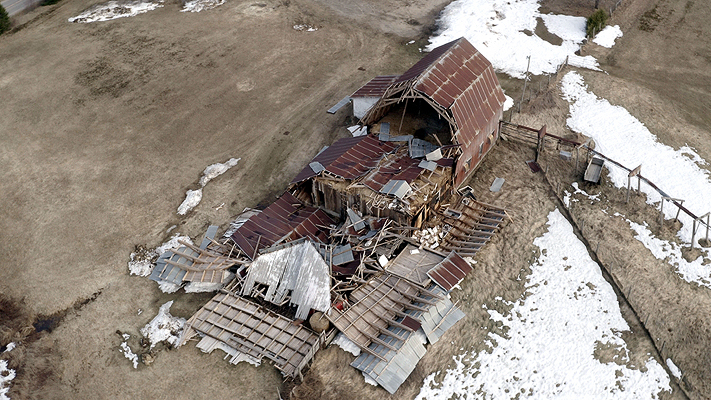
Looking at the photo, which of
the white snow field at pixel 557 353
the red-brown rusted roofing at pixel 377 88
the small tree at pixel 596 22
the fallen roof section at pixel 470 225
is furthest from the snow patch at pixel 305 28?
the white snow field at pixel 557 353

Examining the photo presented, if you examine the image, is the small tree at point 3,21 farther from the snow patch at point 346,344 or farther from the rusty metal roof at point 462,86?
the snow patch at point 346,344

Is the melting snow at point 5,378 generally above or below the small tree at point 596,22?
below

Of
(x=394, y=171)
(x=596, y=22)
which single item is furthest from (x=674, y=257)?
(x=596, y=22)

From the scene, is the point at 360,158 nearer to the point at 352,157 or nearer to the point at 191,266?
the point at 352,157

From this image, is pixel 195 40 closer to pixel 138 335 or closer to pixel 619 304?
pixel 138 335

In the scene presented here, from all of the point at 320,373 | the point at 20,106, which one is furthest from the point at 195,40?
the point at 320,373

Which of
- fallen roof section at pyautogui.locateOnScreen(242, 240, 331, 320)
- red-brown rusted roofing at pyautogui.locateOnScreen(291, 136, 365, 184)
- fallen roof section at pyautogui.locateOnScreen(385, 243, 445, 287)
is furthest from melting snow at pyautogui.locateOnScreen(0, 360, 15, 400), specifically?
fallen roof section at pyautogui.locateOnScreen(385, 243, 445, 287)

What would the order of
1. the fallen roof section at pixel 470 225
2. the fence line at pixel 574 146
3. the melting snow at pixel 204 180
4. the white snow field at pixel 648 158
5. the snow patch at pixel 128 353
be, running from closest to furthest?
the snow patch at pixel 128 353
the fallen roof section at pixel 470 225
the white snow field at pixel 648 158
the fence line at pixel 574 146
the melting snow at pixel 204 180
